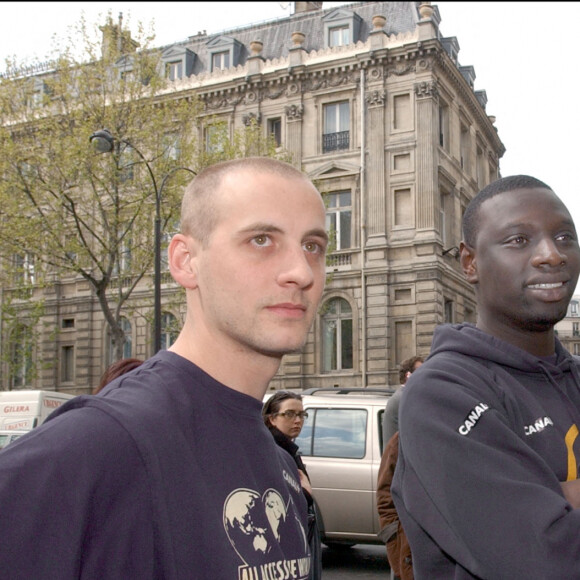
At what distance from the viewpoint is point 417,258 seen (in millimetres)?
28328

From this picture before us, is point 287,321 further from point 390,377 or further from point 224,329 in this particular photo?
point 390,377

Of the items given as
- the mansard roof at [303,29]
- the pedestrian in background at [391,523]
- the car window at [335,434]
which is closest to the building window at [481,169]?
the mansard roof at [303,29]

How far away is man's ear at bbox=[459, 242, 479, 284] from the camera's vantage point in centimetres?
223

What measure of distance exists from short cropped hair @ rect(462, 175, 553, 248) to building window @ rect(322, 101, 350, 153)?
28.6m

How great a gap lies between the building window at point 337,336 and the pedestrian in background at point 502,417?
27.0 metres

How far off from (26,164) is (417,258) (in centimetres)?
1375

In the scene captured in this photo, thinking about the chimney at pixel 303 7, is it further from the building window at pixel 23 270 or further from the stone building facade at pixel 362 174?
the building window at pixel 23 270

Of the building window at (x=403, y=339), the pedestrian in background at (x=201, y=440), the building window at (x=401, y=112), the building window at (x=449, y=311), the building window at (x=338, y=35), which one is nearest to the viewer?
the pedestrian in background at (x=201, y=440)

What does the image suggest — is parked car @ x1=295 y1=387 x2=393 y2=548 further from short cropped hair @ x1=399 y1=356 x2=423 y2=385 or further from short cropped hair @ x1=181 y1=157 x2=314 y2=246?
short cropped hair @ x1=181 y1=157 x2=314 y2=246

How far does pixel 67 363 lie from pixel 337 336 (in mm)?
12329

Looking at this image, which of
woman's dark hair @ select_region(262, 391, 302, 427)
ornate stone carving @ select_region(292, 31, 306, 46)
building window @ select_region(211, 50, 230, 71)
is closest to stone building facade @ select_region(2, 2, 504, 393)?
ornate stone carving @ select_region(292, 31, 306, 46)

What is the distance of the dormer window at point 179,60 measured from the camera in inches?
1388

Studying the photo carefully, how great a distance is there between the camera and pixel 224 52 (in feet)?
114

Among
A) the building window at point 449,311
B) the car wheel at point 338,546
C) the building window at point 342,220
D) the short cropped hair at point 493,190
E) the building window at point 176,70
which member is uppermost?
the building window at point 176,70
